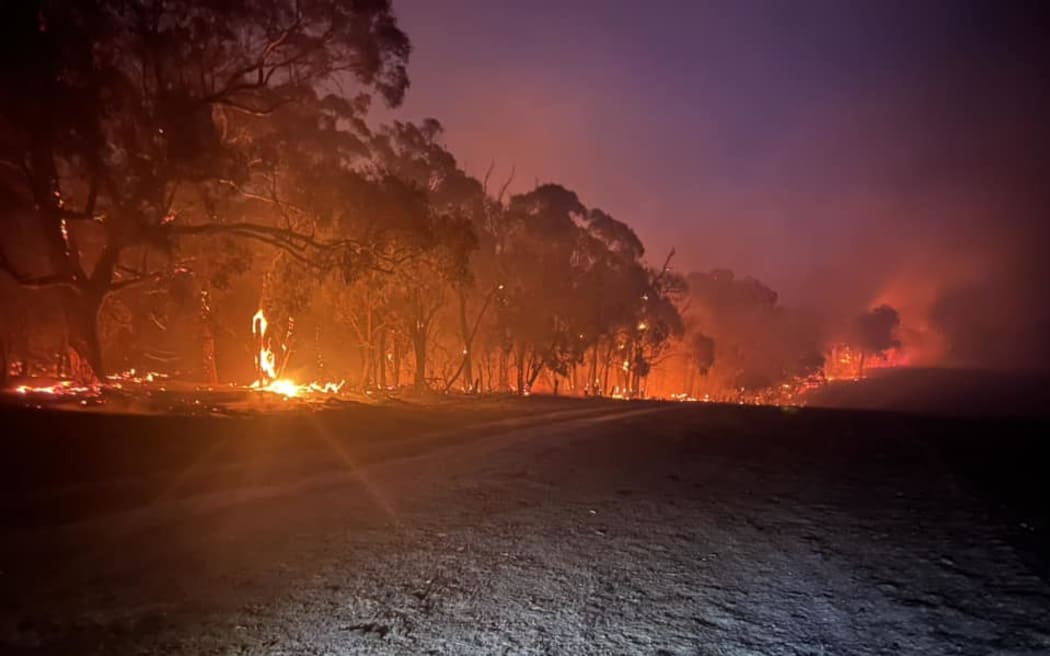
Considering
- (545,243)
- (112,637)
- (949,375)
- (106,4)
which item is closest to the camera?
(112,637)

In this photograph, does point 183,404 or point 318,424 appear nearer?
point 318,424

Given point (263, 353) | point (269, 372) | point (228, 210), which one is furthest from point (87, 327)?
point (269, 372)

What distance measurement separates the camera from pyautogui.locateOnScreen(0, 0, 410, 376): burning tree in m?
13.3

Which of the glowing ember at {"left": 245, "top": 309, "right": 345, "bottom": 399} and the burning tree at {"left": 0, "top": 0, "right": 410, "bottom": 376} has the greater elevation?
the burning tree at {"left": 0, "top": 0, "right": 410, "bottom": 376}

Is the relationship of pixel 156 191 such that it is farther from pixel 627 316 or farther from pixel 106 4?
pixel 627 316

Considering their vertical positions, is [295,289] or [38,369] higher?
[295,289]

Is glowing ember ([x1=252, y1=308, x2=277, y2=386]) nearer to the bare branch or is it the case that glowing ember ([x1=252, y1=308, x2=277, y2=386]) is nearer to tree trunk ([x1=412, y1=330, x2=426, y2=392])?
tree trunk ([x1=412, y1=330, x2=426, y2=392])

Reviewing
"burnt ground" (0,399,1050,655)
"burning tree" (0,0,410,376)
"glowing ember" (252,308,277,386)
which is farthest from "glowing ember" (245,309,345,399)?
"burnt ground" (0,399,1050,655)

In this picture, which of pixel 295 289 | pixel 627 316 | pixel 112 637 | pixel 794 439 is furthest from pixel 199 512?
pixel 627 316

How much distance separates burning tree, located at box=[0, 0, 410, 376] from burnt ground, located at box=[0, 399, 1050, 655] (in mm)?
6968

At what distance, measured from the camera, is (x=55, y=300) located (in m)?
24.6

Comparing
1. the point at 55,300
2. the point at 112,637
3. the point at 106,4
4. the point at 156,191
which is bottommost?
the point at 112,637

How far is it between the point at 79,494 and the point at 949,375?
78.3 metres

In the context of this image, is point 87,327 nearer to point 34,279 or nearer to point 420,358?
point 34,279
